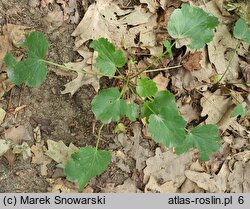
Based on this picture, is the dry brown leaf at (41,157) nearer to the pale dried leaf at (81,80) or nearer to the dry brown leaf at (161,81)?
the pale dried leaf at (81,80)

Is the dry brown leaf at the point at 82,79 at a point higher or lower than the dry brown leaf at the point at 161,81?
higher

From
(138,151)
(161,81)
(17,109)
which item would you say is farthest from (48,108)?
(161,81)

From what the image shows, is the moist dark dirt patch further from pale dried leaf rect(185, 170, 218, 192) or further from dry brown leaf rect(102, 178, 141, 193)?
pale dried leaf rect(185, 170, 218, 192)

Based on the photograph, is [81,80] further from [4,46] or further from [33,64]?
[4,46]

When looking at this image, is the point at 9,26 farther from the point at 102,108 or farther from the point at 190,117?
the point at 190,117

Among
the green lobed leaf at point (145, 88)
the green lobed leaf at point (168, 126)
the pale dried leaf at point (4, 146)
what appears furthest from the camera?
the pale dried leaf at point (4, 146)

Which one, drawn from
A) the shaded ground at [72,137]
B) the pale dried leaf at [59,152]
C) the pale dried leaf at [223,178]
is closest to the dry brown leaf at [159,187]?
the shaded ground at [72,137]
